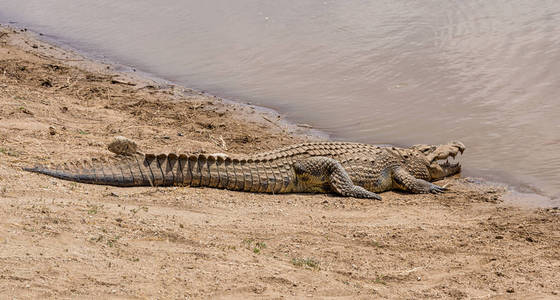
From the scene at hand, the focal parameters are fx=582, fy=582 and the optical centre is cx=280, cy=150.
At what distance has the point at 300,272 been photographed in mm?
4535

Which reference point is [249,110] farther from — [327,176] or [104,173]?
[104,173]

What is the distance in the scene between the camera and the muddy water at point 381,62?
930 centimetres

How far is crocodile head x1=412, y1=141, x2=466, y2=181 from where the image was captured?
27.1 ft

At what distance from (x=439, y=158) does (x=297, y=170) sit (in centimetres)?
224

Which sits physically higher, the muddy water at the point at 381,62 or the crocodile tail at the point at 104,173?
the muddy water at the point at 381,62

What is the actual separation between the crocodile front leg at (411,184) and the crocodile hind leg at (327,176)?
613 mm

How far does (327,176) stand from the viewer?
753 centimetres

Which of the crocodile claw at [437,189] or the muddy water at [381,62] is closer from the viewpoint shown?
the crocodile claw at [437,189]

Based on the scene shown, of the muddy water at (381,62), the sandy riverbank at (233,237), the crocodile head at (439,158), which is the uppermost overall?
the muddy water at (381,62)

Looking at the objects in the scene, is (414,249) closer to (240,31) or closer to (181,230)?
(181,230)

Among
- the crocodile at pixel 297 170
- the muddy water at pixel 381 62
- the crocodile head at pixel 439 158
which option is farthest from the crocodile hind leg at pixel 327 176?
the muddy water at pixel 381 62

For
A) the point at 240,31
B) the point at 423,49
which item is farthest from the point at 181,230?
the point at 240,31

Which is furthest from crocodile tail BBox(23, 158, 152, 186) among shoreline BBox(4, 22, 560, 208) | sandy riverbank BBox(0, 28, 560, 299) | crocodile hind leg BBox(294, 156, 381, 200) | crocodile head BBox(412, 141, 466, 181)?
crocodile head BBox(412, 141, 466, 181)

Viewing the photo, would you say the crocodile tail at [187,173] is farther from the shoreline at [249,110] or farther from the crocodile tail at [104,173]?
the shoreline at [249,110]
